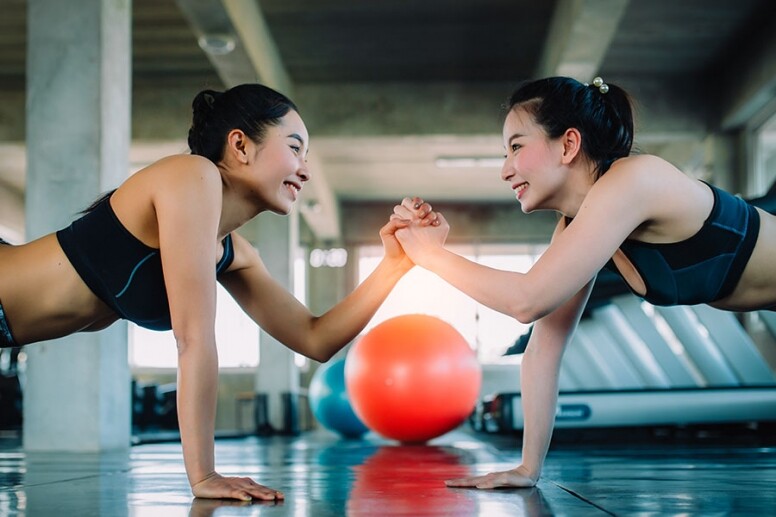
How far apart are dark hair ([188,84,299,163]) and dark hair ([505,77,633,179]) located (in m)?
0.66

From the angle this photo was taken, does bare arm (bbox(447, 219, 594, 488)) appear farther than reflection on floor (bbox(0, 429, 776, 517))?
Yes

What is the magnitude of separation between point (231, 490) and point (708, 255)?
125cm

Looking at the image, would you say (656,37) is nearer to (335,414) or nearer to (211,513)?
(335,414)

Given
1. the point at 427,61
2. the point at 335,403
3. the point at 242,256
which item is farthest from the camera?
the point at 427,61

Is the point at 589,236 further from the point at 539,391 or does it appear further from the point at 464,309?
the point at 464,309

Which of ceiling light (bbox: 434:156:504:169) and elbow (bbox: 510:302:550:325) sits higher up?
ceiling light (bbox: 434:156:504:169)

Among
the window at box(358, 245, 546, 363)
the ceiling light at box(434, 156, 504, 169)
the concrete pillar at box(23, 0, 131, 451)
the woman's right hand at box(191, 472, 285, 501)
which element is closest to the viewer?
the woman's right hand at box(191, 472, 285, 501)

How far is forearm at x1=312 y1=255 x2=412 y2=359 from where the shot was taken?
2.49m

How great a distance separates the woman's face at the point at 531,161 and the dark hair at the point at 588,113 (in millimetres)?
25

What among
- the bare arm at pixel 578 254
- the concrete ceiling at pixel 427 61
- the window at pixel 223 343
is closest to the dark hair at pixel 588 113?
the bare arm at pixel 578 254

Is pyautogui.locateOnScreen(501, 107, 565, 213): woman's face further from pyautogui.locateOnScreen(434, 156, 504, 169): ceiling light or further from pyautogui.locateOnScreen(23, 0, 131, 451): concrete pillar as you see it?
pyautogui.locateOnScreen(434, 156, 504, 169): ceiling light

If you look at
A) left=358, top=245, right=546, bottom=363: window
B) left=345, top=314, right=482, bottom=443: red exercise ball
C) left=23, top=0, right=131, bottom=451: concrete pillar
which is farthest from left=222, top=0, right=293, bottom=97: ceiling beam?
left=358, top=245, right=546, bottom=363: window

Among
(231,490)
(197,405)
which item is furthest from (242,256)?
(231,490)

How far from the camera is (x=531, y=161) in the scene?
212 centimetres
